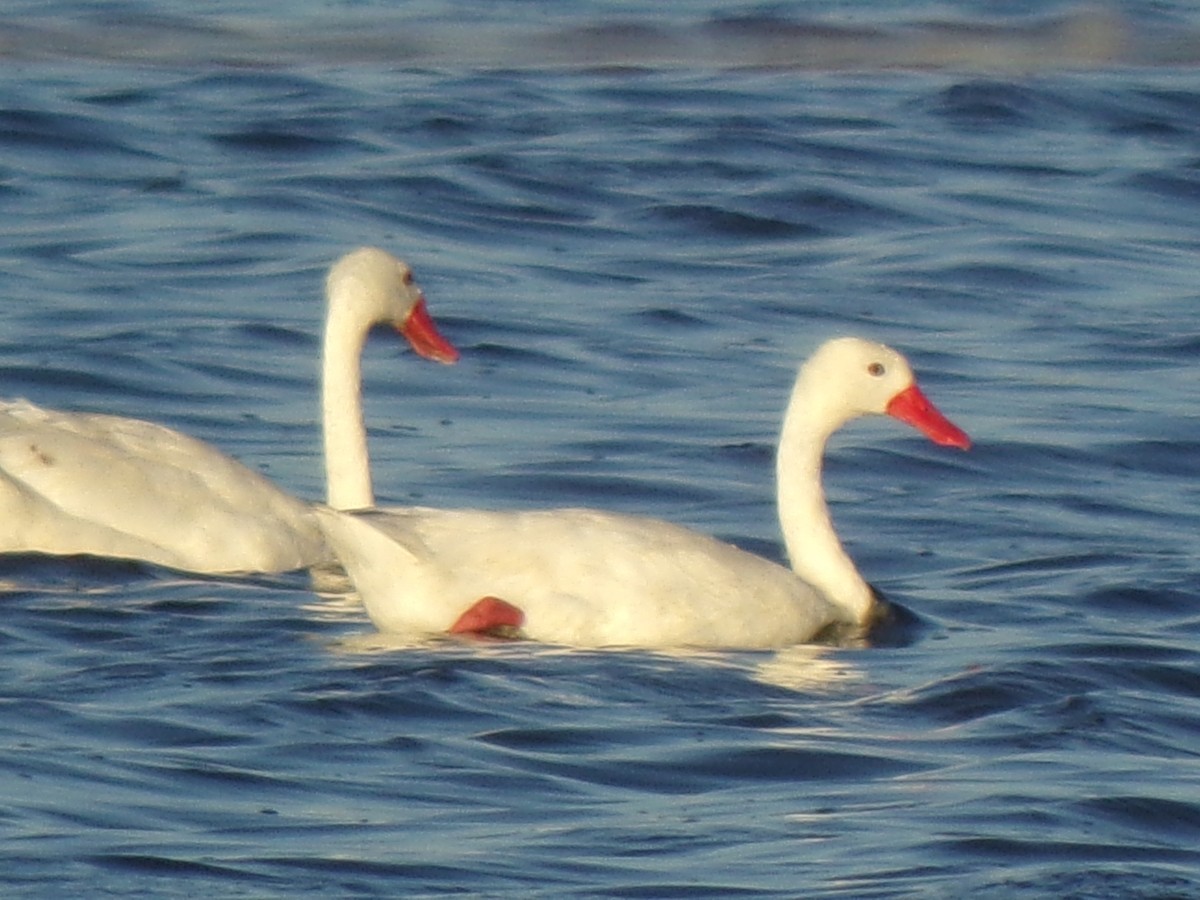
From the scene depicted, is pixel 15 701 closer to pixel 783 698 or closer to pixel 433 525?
pixel 433 525

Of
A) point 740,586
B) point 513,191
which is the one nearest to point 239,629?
point 740,586

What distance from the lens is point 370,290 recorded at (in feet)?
39.7

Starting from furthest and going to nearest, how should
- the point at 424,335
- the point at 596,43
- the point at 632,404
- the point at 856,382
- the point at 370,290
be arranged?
the point at 596,43
the point at 632,404
the point at 424,335
the point at 370,290
the point at 856,382

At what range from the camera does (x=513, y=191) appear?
19828 millimetres

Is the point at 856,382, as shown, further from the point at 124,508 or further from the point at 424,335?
the point at 124,508

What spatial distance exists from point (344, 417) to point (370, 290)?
519 millimetres

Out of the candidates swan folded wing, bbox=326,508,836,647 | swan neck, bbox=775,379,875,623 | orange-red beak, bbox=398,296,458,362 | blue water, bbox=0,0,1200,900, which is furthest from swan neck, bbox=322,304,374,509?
swan folded wing, bbox=326,508,836,647

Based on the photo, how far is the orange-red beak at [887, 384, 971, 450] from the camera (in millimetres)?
11000

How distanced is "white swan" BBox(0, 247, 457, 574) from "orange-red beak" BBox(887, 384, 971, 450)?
2.16 meters

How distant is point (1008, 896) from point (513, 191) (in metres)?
13.0

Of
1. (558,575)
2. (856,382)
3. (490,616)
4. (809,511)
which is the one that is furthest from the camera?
(809,511)

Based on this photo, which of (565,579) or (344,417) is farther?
(344,417)

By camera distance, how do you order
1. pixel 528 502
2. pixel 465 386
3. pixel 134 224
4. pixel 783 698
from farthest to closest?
1. pixel 134 224
2. pixel 465 386
3. pixel 528 502
4. pixel 783 698

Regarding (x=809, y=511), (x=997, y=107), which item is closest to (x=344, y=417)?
(x=809, y=511)
